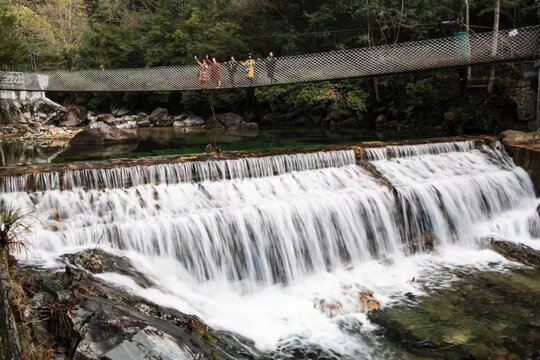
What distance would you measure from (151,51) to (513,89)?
20435mm

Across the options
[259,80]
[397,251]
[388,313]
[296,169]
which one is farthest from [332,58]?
[388,313]

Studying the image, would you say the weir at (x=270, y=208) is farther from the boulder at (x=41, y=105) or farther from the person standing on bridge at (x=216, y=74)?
the boulder at (x=41, y=105)

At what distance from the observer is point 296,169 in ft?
26.5

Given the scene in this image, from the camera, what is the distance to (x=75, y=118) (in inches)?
939

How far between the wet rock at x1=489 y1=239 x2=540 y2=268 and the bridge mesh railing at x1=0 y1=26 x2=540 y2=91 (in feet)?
17.5

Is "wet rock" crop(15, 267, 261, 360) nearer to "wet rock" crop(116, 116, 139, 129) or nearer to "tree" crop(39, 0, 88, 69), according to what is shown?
"wet rock" crop(116, 116, 139, 129)

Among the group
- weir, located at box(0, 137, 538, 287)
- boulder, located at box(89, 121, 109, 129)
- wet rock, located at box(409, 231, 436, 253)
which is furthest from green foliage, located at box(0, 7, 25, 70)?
wet rock, located at box(409, 231, 436, 253)

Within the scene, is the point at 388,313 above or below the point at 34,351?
below

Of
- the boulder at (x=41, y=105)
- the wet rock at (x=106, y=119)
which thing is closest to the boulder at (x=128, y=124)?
the wet rock at (x=106, y=119)

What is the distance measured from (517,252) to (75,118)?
2322 cm

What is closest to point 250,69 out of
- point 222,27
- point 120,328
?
point 120,328

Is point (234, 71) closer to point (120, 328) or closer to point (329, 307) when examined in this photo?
point (329, 307)

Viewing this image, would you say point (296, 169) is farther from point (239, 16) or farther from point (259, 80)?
point (239, 16)

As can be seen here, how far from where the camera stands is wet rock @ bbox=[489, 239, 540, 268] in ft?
21.4
